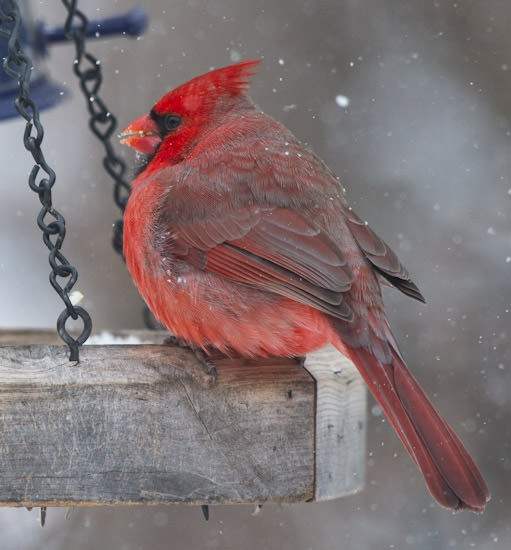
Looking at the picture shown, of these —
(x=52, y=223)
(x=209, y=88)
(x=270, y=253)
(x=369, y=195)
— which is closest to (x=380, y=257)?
(x=270, y=253)

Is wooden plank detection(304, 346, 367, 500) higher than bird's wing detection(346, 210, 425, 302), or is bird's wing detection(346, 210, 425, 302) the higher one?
bird's wing detection(346, 210, 425, 302)

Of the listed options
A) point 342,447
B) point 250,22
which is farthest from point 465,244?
point 342,447

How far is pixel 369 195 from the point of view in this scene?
18.2ft

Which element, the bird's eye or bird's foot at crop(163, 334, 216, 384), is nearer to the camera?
bird's foot at crop(163, 334, 216, 384)

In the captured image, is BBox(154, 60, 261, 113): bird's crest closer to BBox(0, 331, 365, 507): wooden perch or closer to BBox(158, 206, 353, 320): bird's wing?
BBox(158, 206, 353, 320): bird's wing

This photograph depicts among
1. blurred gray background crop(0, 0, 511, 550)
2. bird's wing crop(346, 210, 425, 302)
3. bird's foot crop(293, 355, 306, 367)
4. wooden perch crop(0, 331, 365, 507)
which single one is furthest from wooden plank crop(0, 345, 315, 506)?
blurred gray background crop(0, 0, 511, 550)

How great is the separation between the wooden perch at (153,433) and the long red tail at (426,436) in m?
0.15

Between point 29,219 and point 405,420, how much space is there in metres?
3.77

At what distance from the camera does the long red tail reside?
2170 mm

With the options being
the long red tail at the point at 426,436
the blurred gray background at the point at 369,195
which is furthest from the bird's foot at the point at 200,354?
the blurred gray background at the point at 369,195

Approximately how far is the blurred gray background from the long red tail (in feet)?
8.80

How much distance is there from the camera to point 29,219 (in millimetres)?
5641

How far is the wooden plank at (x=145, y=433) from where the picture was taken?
2145 millimetres

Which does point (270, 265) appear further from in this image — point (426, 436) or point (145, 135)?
point (145, 135)
